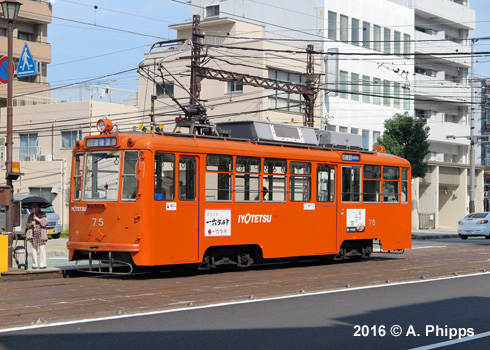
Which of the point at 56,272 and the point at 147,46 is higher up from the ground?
the point at 147,46

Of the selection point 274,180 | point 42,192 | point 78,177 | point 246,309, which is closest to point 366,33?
point 42,192

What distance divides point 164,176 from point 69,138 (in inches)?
1221

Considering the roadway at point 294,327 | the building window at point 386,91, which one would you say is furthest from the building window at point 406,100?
the roadway at point 294,327

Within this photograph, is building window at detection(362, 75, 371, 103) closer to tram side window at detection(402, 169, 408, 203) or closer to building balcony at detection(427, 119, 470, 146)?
building balcony at detection(427, 119, 470, 146)

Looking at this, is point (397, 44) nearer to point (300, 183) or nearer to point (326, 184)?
point (326, 184)

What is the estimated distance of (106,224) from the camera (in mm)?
15758

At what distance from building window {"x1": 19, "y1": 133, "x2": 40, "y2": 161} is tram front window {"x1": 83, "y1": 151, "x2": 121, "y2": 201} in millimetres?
31662

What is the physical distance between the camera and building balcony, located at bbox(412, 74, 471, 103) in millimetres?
55594

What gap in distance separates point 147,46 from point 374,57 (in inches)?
611

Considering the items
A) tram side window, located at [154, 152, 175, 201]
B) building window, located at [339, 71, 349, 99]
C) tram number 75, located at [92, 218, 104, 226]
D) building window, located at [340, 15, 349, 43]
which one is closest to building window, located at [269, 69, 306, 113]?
building window, located at [339, 71, 349, 99]

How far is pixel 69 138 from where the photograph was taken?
45.5 m

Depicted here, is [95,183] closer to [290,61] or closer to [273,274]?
[273,274]

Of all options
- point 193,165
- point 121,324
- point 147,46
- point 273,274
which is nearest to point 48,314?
point 121,324

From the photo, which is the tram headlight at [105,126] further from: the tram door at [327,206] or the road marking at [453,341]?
the road marking at [453,341]
